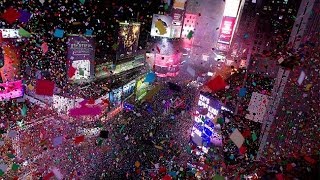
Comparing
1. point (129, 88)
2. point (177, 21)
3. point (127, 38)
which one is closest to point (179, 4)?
point (177, 21)

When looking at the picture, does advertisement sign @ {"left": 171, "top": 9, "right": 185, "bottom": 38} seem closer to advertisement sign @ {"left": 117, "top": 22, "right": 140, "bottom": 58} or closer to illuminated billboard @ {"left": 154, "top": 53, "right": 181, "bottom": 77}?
illuminated billboard @ {"left": 154, "top": 53, "right": 181, "bottom": 77}

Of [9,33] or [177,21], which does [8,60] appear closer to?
[9,33]

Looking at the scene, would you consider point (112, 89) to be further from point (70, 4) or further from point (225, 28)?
point (225, 28)

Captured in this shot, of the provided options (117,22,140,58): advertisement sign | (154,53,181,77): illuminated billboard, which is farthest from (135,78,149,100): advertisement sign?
(117,22,140,58): advertisement sign

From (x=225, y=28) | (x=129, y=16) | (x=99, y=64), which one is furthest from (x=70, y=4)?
(x=225, y=28)

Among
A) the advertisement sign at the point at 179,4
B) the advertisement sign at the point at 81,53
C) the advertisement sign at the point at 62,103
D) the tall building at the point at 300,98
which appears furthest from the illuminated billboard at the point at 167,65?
the tall building at the point at 300,98
